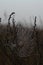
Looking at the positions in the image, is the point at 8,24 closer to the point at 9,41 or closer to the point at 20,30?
the point at 20,30

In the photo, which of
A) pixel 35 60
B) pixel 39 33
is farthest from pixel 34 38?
pixel 35 60

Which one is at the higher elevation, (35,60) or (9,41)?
(9,41)

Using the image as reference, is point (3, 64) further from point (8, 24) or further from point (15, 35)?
point (8, 24)

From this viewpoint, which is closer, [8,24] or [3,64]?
[3,64]

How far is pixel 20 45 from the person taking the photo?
979 centimetres

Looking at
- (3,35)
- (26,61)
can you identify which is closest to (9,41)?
(3,35)

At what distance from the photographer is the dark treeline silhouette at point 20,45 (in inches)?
340

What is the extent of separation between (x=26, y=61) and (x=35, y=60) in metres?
0.55

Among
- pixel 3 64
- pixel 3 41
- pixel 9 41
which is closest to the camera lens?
pixel 3 64

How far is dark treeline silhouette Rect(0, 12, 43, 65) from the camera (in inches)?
340

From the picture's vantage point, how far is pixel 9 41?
31.1 ft

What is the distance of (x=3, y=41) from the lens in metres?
8.89

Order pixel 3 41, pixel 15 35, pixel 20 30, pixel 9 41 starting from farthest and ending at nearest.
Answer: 1. pixel 20 30
2. pixel 15 35
3. pixel 9 41
4. pixel 3 41

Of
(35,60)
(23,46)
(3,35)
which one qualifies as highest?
(3,35)
